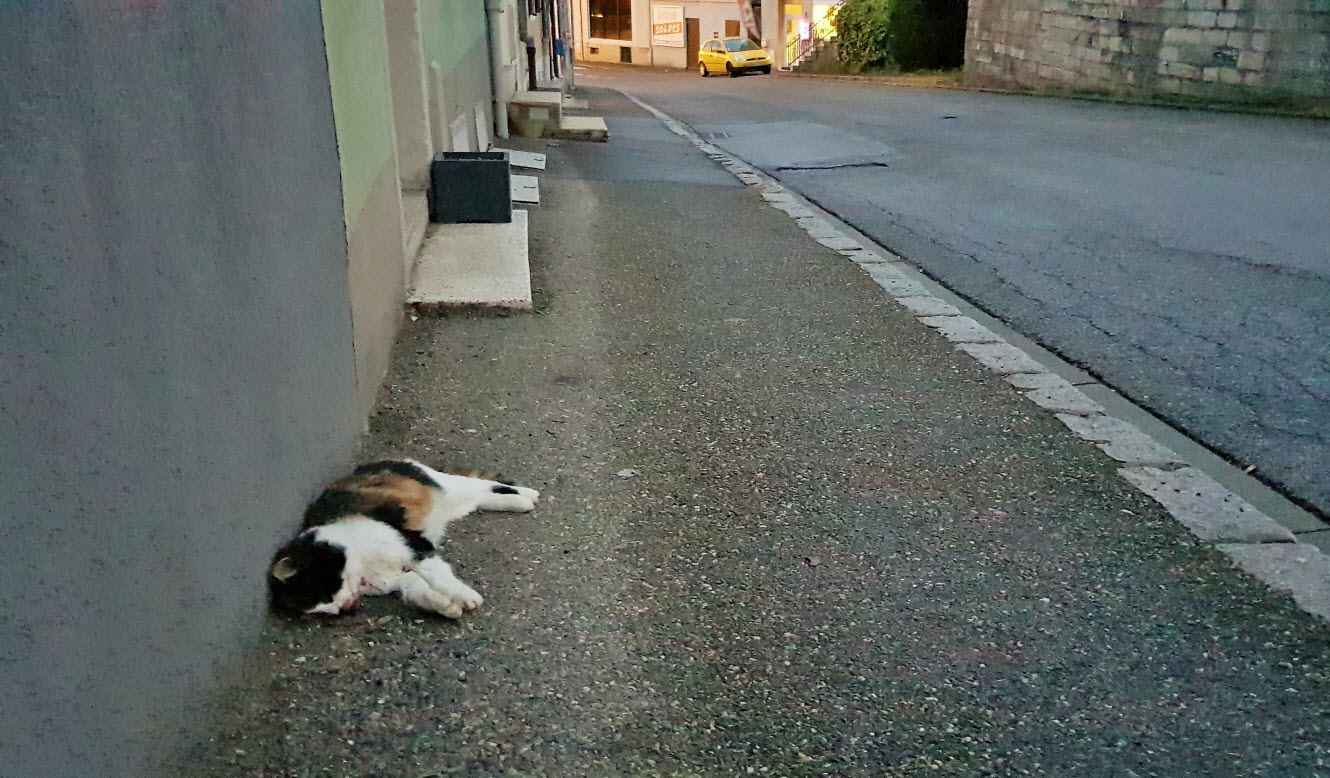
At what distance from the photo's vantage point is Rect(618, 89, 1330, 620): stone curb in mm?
3057

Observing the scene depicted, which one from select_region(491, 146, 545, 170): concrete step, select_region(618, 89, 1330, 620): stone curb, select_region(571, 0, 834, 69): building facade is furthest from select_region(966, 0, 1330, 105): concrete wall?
select_region(571, 0, 834, 69): building facade

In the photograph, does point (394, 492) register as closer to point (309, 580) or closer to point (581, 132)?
point (309, 580)

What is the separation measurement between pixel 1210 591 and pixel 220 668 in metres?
2.72

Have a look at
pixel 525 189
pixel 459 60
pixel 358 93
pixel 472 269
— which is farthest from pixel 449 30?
pixel 358 93

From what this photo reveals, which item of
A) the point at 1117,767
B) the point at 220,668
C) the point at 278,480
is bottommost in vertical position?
the point at 1117,767

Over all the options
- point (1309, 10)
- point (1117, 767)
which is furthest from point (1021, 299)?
point (1309, 10)

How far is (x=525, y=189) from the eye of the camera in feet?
29.6

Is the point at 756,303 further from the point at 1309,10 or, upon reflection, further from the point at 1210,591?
the point at 1309,10

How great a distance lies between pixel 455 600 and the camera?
2.84 meters

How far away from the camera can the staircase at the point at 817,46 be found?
3310cm

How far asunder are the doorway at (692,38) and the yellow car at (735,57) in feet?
27.1

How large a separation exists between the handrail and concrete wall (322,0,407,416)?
1153 inches

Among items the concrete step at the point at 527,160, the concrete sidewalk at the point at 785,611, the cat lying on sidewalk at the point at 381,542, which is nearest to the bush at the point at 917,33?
the concrete step at the point at 527,160

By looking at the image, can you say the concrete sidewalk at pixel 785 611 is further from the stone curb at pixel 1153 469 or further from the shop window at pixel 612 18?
the shop window at pixel 612 18
